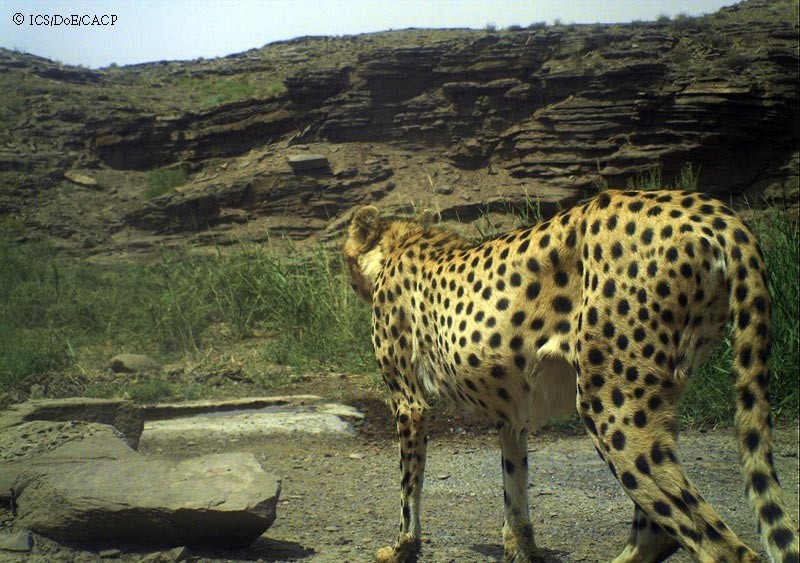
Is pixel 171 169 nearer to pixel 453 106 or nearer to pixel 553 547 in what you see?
pixel 453 106

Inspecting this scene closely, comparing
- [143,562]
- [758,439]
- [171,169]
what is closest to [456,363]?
[758,439]

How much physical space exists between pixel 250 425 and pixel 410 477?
7.61 ft

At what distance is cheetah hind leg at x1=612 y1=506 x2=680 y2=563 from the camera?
3.19m

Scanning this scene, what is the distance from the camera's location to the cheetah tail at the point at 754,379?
2771 mm

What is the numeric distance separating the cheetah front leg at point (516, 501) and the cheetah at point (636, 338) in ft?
0.94

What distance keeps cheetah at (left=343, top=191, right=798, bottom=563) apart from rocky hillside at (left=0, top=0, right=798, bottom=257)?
2962mm

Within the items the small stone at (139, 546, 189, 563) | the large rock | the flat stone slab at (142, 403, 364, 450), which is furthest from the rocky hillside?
the small stone at (139, 546, 189, 563)

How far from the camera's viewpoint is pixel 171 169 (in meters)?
6.82

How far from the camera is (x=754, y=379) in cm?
287

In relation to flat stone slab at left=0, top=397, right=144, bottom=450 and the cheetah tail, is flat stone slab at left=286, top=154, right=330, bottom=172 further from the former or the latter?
the cheetah tail

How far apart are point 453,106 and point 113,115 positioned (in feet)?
13.8

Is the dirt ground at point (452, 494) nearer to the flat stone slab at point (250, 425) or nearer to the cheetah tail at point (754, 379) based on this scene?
the flat stone slab at point (250, 425)

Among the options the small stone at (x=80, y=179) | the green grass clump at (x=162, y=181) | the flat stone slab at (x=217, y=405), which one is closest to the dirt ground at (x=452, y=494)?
the flat stone slab at (x=217, y=405)

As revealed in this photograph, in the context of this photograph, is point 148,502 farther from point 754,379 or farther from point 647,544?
point 754,379
